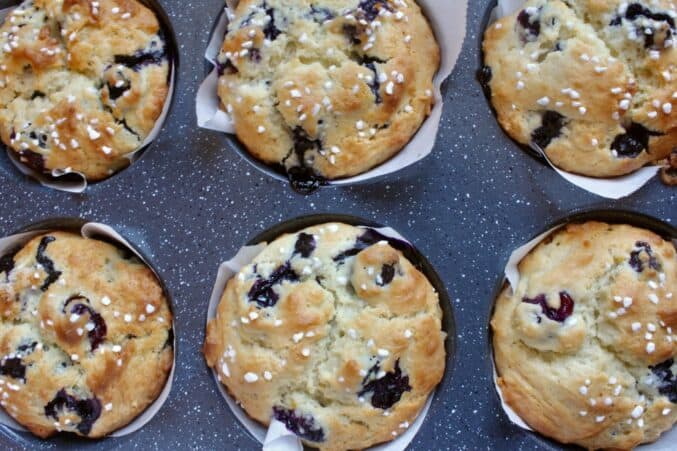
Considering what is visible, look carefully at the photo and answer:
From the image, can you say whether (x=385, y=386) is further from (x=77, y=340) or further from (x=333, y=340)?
(x=77, y=340)

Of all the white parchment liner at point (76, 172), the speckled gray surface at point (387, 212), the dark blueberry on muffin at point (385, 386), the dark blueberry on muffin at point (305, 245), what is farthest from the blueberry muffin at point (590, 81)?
the white parchment liner at point (76, 172)

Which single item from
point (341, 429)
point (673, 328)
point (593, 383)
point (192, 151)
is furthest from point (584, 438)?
point (192, 151)

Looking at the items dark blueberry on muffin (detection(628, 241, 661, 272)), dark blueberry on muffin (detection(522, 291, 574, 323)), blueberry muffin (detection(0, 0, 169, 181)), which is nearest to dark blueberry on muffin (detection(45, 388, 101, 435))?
blueberry muffin (detection(0, 0, 169, 181))

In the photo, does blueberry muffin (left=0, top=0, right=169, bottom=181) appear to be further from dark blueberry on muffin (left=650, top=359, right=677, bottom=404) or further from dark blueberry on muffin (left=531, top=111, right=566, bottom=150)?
dark blueberry on muffin (left=650, top=359, right=677, bottom=404)

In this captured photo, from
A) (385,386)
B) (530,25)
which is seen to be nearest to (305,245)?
(385,386)

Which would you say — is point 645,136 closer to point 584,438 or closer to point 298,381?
point 584,438

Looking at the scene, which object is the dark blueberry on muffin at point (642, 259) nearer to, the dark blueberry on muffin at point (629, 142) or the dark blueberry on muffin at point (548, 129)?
the dark blueberry on muffin at point (629, 142)
